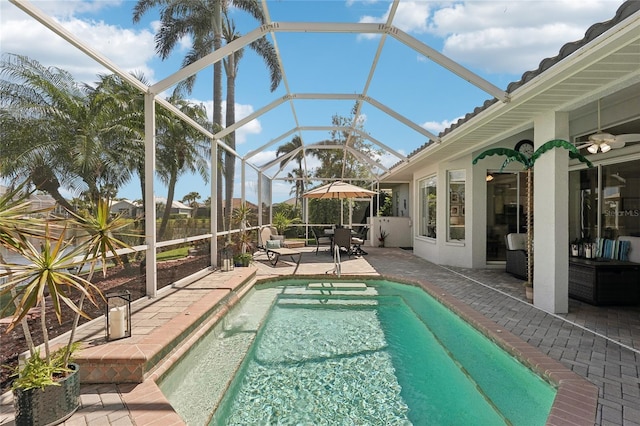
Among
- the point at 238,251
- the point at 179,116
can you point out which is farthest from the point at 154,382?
the point at 238,251

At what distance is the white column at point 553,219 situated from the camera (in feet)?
17.0

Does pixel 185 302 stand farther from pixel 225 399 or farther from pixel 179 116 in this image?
pixel 179 116

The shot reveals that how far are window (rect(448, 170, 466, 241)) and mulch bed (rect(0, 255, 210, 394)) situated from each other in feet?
23.6

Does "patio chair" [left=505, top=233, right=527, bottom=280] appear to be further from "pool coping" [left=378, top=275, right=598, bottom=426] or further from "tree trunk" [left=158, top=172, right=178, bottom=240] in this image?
"tree trunk" [left=158, top=172, right=178, bottom=240]

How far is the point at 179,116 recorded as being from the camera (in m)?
6.45

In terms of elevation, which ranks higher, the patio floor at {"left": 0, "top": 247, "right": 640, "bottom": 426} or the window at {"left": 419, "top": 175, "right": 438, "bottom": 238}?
the window at {"left": 419, "top": 175, "right": 438, "bottom": 238}

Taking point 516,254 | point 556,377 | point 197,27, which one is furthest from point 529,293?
point 197,27

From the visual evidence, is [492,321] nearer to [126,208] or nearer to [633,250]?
[633,250]

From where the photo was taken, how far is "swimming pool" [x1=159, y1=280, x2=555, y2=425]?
326cm

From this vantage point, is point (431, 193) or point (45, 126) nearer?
point (45, 126)

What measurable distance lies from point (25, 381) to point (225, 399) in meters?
1.65

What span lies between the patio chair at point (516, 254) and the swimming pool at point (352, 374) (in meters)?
2.88

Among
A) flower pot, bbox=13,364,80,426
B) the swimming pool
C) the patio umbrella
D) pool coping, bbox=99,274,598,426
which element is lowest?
the swimming pool

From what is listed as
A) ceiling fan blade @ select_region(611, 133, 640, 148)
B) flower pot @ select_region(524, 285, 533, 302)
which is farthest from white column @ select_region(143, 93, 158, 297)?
ceiling fan blade @ select_region(611, 133, 640, 148)
